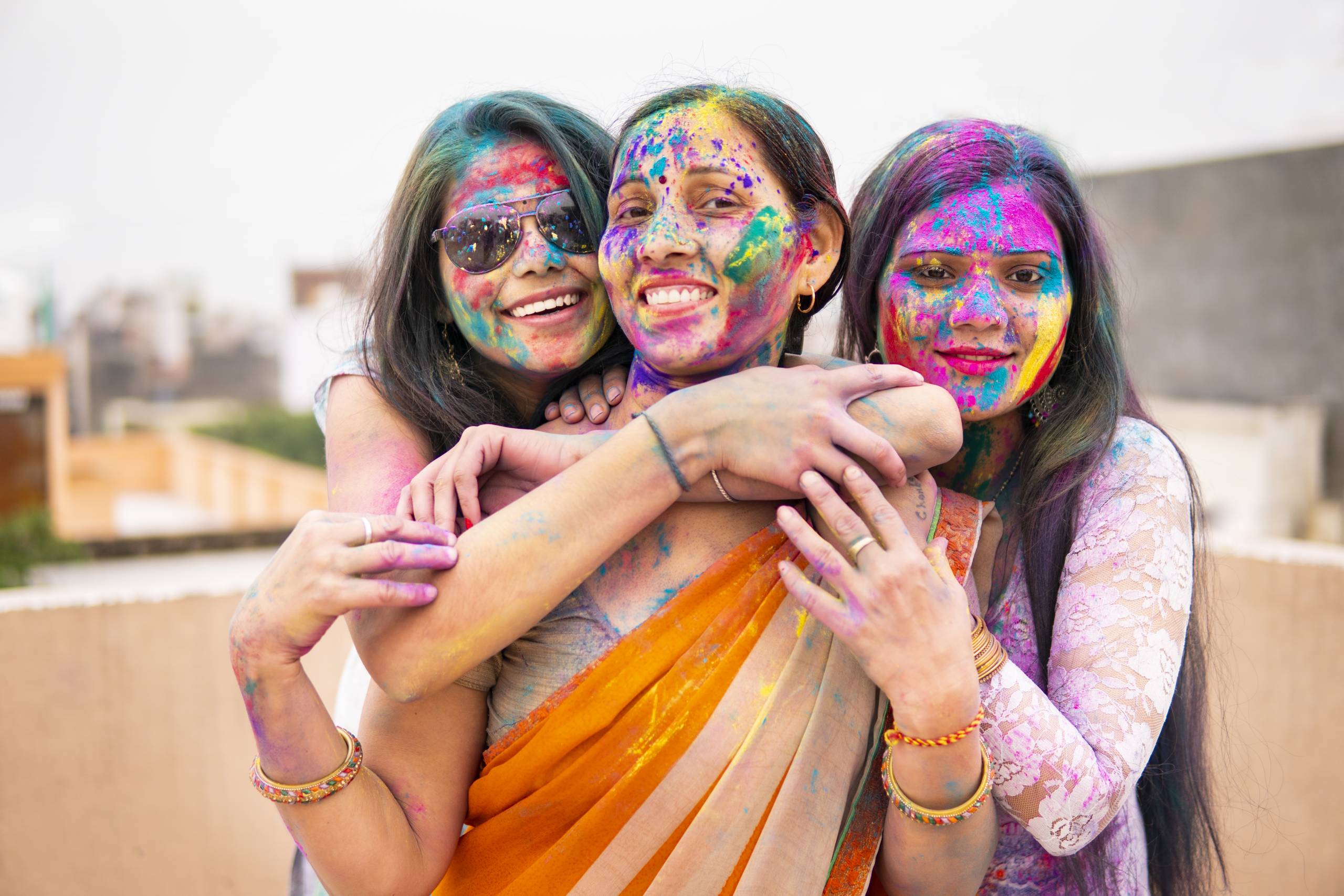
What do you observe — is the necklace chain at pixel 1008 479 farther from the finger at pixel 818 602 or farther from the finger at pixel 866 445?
the finger at pixel 818 602

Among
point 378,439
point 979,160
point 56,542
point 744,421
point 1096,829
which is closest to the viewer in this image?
point 744,421

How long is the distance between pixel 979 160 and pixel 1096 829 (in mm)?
1328

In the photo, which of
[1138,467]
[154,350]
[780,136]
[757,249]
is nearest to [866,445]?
[757,249]

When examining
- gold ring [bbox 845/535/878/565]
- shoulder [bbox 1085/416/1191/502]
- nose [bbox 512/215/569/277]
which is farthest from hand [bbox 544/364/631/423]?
shoulder [bbox 1085/416/1191/502]

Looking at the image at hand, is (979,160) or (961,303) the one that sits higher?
(979,160)

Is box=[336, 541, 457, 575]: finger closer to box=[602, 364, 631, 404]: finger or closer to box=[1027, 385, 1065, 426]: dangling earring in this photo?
box=[602, 364, 631, 404]: finger

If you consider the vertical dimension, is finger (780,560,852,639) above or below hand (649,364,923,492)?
below

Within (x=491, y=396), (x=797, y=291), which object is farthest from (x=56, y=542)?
(x=797, y=291)

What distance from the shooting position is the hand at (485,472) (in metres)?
1.63

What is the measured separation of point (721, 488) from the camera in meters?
1.67

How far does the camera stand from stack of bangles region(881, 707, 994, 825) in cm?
150

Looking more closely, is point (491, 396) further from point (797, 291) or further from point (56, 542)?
point (56, 542)

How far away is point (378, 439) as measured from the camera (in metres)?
1.92

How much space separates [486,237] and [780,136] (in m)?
0.60
